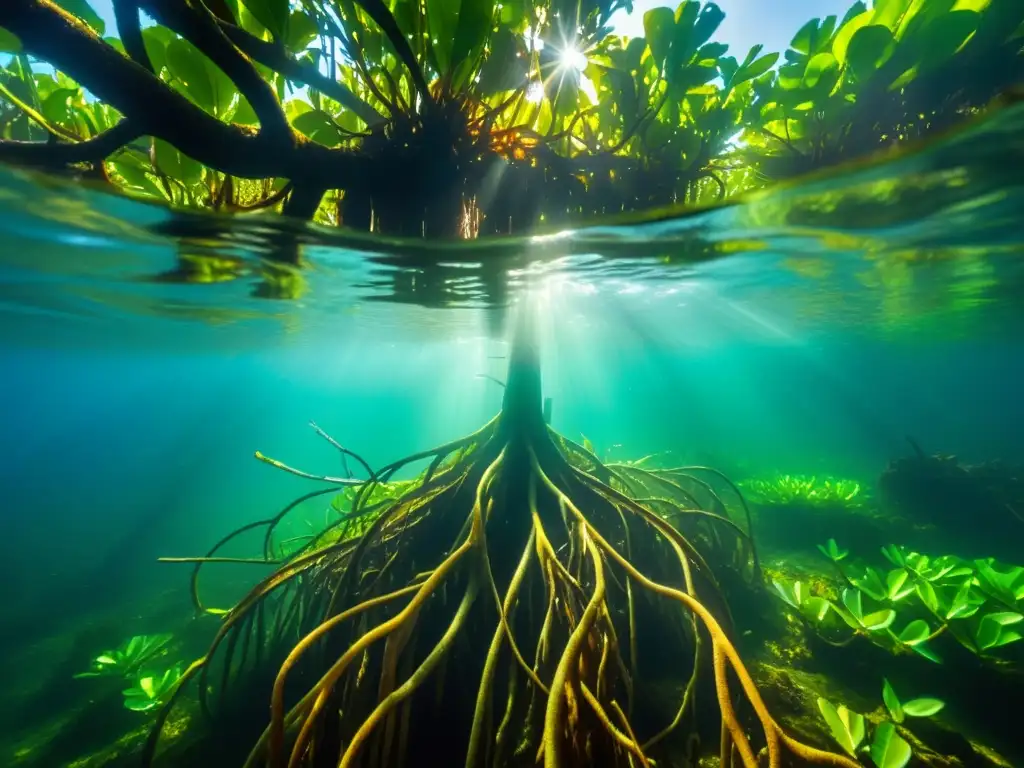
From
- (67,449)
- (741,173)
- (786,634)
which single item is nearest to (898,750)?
(786,634)

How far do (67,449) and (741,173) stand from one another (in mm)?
85193

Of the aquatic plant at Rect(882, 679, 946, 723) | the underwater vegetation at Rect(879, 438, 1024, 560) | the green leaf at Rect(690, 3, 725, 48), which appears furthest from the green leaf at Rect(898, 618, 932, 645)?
the underwater vegetation at Rect(879, 438, 1024, 560)

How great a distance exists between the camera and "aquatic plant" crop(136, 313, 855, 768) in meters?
2.12

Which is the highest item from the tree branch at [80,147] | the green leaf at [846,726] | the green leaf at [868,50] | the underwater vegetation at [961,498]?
the green leaf at [868,50]

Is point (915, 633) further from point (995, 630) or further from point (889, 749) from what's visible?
point (889, 749)

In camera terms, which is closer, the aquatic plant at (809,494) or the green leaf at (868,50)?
the green leaf at (868,50)

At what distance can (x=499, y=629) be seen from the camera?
2535 mm

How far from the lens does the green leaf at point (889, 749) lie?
235cm

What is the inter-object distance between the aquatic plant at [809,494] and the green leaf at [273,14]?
1223 centimetres

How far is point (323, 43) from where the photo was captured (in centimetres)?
258

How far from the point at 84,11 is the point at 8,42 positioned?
0.64 meters

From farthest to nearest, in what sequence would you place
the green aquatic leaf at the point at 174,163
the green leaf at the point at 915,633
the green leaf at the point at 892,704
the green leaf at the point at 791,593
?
the green leaf at the point at 791,593 → the green leaf at the point at 915,633 → the green leaf at the point at 892,704 → the green aquatic leaf at the point at 174,163

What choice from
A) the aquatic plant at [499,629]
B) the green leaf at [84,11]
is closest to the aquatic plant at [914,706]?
the aquatic plant at [499,629]

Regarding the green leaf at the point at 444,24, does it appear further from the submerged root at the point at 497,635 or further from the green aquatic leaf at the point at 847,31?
the submerged root at the point at 497,635
